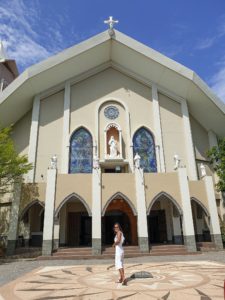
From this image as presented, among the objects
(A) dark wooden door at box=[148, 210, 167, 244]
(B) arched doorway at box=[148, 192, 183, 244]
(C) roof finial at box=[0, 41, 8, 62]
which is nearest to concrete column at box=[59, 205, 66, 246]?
(B) arched doorway at box=[148, 192, 183, 244]

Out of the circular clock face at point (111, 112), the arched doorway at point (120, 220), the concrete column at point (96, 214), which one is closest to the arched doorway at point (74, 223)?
the arched doorway at point (120, 220)

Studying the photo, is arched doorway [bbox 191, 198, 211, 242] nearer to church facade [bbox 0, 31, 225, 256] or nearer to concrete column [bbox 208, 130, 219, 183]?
church facade [bbox 0, 31, 225, 256]

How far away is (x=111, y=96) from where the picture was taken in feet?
55.8

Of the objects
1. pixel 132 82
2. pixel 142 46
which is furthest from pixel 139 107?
pixel 142 46

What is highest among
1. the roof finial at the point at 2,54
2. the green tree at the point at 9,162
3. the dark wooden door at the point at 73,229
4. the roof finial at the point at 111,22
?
the roof finial at the point at 2,54

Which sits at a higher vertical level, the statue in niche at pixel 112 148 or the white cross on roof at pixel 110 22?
the white cross on roof at pixel 110 22

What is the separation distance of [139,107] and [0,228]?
10792 millimetres

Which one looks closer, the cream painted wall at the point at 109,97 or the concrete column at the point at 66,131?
the concrete column at the point at 66,131

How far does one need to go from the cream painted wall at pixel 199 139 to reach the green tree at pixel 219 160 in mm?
674

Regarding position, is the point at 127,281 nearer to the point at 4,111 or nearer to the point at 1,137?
the point at 1,137

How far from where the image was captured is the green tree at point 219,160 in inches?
591

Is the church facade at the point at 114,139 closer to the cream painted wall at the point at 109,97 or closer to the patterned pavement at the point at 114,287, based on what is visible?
the cream painted wall at the point at 109,97

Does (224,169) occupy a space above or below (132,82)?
below

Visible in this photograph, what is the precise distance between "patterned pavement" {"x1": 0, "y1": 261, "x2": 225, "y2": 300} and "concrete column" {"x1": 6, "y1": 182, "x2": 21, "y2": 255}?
223 inches
